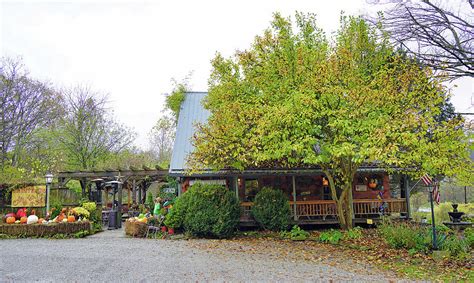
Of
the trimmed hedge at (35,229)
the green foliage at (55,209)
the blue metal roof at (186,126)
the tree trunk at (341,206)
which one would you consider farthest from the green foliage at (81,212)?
the tree trunk at (341,206)

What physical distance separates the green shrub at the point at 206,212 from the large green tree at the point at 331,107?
4.53 feet

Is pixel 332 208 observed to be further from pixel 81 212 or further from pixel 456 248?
pixel 81 212

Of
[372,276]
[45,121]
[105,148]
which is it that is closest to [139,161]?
[105,148]

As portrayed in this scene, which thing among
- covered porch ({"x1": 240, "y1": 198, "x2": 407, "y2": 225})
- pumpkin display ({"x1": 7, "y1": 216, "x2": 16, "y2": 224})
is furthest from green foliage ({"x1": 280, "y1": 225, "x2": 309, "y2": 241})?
pumpkin display ({"x1": 7, "y1": 216, "x2": 16, "y2": 224})

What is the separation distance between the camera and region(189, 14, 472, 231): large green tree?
9836 mm

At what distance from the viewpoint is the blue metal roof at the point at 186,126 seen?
50.9ft

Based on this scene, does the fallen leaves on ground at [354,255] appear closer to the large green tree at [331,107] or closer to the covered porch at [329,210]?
the covered porch at [329,210]

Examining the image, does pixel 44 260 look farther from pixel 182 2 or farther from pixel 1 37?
pixel 182 2

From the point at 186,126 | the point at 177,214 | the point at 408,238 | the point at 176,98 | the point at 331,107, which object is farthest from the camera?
the point at 176,98

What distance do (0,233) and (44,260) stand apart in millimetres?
6108

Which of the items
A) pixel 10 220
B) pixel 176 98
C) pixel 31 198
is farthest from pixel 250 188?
pixel 31 198

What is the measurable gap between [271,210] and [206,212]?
2692 millimetres

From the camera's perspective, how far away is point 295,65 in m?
11.5

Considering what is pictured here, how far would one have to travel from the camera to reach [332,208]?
15352 mm
